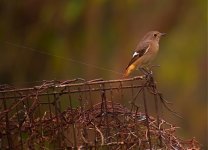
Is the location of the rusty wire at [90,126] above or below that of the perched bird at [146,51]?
below

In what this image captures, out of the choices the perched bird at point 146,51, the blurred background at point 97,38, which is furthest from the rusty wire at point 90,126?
the blurred background at point 97,38

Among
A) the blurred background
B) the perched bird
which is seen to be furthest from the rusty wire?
the blurred background

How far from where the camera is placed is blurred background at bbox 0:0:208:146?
662 centimetres

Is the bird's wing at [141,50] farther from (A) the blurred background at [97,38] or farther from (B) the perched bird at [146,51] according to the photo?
(A) the blurred background at [97,38]

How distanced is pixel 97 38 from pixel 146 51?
1.99m

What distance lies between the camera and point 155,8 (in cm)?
689

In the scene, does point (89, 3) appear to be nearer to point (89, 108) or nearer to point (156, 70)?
point (156, 70)

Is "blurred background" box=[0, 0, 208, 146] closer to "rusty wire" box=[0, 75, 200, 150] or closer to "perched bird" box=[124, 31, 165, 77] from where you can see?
"perched bird" box=[124, 31, 165, 77]

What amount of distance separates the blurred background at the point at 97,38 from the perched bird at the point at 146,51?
1644 millimetres

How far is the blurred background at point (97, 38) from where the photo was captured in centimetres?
662

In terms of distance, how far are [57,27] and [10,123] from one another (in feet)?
8.47

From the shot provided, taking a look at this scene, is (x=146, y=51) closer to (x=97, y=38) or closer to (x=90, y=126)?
(x=90, y=126)

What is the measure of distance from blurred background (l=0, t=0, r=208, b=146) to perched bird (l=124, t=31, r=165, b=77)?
1.64 m

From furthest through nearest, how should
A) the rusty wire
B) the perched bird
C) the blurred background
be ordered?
the blurred background
the perched bird
the rusty wire
